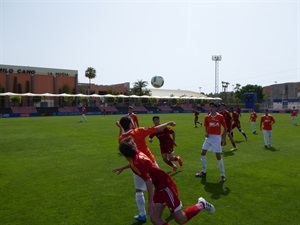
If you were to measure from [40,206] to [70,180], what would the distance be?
224 centimetres

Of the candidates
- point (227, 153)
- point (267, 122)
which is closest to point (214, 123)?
point (227, 153)

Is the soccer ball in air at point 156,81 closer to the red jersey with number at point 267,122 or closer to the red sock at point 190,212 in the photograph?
the red jersey with number at point 267,122

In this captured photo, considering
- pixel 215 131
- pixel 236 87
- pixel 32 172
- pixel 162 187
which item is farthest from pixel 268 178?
pixel 236 87

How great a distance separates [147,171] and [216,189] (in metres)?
4.24

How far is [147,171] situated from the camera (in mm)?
4258

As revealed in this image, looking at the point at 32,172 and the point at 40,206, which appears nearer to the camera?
the point at 40,206

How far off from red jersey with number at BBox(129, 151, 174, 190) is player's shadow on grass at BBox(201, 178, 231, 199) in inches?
126

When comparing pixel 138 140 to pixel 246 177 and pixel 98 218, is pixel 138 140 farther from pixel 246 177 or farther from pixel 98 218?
pixel 246 177

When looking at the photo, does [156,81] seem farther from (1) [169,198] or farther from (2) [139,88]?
(1) [169,198]

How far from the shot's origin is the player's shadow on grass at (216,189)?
7.43 meters

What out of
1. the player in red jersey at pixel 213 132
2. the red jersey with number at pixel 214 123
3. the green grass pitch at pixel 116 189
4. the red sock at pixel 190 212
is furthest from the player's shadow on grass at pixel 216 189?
the red sock at pixel 190 212

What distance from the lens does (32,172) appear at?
391 inches

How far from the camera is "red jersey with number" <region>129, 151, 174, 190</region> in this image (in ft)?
13.8

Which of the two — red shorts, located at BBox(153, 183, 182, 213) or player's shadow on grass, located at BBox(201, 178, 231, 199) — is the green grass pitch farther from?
red shorts, located at BBox(153, 183, 182, 213)
